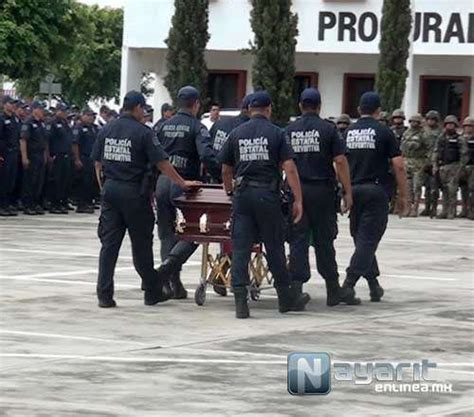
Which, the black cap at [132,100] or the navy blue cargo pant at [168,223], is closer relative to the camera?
the black cap at [132,100]

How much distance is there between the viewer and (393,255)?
2116 cm

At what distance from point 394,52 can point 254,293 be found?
21237 millimetres

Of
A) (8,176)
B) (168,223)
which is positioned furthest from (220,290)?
(8,176)

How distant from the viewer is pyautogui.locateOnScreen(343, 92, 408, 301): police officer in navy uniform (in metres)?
15.1

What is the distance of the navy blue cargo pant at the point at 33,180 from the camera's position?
2705 centimetres

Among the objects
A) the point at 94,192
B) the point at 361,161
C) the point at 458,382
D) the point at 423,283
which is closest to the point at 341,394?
the point at 458,382

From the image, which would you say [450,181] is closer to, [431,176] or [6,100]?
[431,176]

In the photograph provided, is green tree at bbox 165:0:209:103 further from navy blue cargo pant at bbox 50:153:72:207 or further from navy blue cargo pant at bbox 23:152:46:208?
navy blue cargo pant at bbox 23:152:46:208

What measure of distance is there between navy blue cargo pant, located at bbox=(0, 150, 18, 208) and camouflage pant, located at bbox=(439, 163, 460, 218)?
8.10 meters

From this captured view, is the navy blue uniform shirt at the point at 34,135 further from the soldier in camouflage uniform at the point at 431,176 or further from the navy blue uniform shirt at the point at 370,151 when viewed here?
the navy blue uniform shirt at the point at 370,151

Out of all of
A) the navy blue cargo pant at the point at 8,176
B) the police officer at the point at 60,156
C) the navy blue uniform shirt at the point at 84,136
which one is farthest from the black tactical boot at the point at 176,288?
the navy blue uniform shirt at the point at 84,136

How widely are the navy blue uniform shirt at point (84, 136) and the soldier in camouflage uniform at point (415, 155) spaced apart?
5.93 metres

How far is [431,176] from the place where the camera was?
98.6 feet

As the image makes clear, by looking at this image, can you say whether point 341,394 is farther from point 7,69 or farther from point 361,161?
point 7,69
